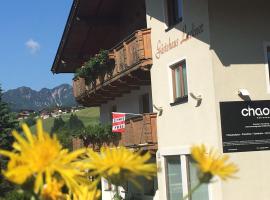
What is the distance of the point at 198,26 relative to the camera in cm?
1516

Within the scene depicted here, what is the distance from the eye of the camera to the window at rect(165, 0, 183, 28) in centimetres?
1672

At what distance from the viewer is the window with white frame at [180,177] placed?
52.0ft

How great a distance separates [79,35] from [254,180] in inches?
533

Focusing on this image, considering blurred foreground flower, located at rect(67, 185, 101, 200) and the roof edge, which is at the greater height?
the roof edge

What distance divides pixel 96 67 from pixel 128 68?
402 centimetres

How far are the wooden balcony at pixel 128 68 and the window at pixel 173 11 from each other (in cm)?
137

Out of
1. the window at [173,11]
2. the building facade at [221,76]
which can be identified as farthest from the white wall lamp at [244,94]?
the window at [173,11]

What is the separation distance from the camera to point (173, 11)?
17281 millimetres

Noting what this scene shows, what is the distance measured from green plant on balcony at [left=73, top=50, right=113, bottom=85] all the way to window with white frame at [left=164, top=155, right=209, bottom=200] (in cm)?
527

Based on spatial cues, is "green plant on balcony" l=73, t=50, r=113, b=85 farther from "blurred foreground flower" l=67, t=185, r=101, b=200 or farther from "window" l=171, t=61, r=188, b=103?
"blurred foreground flower" l=67, t=185, r=101, b=200

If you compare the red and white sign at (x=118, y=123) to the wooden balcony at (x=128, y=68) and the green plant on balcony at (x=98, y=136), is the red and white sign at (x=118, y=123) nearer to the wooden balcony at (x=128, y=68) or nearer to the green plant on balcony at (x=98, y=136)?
the green plant on balcony at (x=98, y=136)

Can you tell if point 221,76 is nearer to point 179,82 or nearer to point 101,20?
point 179,82

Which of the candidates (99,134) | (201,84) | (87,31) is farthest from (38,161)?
(87,31)

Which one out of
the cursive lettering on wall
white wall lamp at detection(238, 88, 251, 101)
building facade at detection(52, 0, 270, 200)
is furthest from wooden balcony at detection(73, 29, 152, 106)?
white wall lamp at detection(238, 88, 251, 101)
